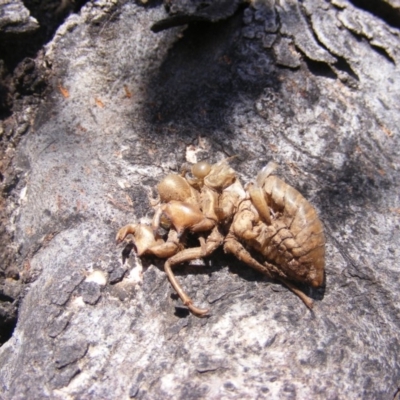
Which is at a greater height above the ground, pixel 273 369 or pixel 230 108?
pixel 230 108

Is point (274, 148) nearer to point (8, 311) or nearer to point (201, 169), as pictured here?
point (201, 169)

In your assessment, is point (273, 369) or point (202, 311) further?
point (202, 311)

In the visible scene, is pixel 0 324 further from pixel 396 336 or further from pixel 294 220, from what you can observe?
pixel 396 336

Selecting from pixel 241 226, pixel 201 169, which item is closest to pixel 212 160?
pixel 201 169

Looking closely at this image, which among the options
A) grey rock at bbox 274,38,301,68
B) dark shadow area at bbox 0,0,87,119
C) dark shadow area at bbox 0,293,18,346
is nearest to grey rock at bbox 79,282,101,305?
dark shadow area at bbox 0,293,18,346

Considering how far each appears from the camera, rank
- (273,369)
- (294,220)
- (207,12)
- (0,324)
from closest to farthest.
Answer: (273,369) < (294,220) < (0,324) < (207,12)

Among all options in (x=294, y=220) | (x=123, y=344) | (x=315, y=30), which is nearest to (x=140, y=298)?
(x=123, y=344)

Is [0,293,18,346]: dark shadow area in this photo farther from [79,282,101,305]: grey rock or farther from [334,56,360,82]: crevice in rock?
[334,56,360,82]: crevice in rock

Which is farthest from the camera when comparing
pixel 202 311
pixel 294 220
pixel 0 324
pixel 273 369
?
pixel 0 324
